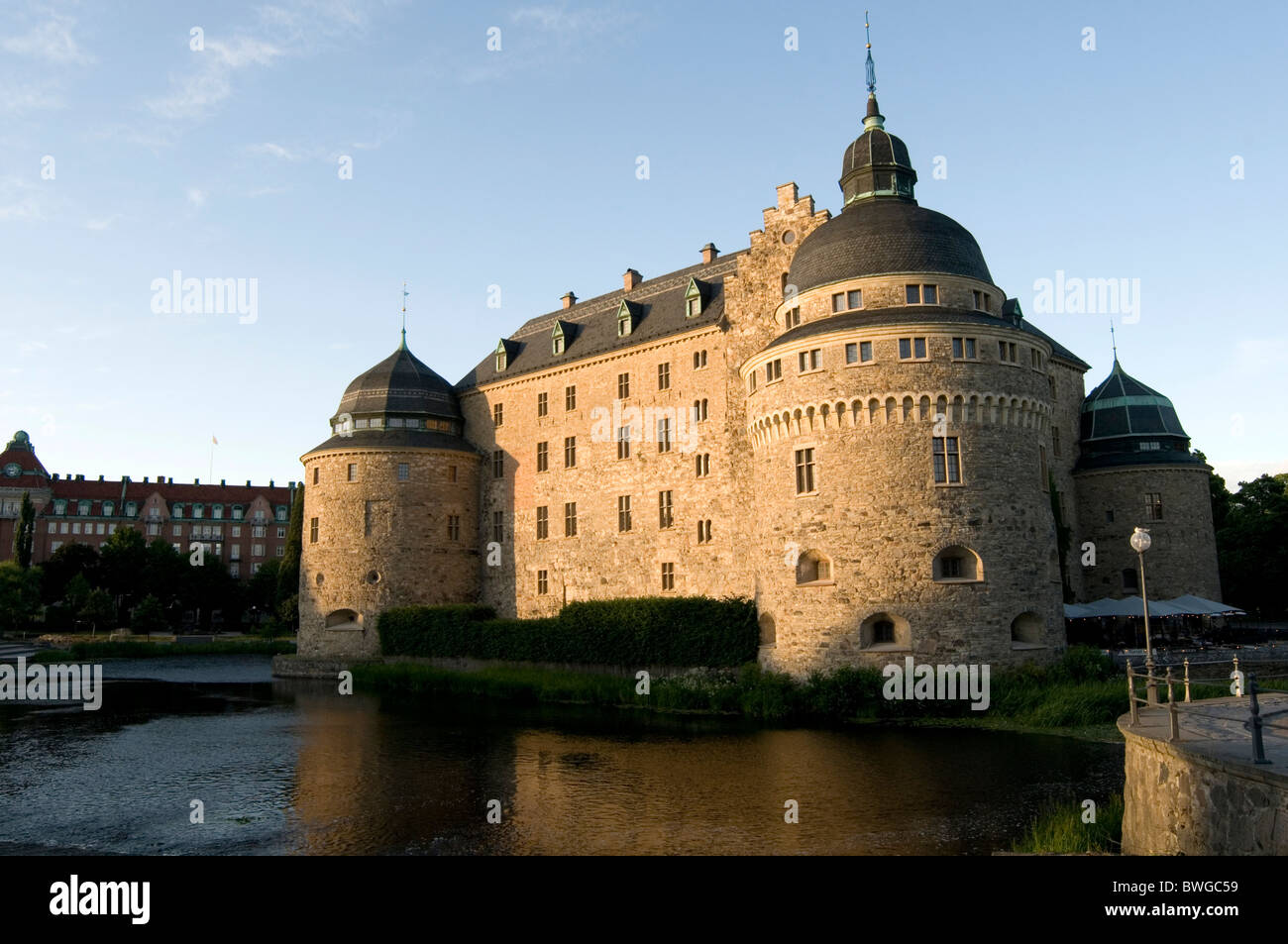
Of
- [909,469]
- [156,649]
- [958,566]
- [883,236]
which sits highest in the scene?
[883,236]

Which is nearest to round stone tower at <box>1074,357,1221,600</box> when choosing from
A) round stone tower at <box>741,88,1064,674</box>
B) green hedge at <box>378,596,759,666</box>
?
round stone tower at <box>741,88,1064,674</box>

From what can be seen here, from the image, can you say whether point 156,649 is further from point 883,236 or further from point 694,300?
point 883,236

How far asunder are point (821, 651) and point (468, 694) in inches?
666

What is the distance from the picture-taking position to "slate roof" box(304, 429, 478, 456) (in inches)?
1937

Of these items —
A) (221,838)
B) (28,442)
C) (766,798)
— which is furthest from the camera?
(28,442)

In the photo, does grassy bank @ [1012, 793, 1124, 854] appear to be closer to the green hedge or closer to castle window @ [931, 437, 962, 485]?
castle window @ [931, 437, 962, 485]

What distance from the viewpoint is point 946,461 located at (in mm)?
29594

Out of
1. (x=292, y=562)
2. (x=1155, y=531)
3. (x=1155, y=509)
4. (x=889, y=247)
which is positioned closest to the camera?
(x=889, y=247)

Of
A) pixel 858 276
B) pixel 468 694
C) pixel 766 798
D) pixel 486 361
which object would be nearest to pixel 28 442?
pixel 486 361

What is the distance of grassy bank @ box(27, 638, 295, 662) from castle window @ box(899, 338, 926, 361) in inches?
1703

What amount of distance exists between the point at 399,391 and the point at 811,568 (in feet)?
95.1

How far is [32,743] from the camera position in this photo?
2517 centimetres

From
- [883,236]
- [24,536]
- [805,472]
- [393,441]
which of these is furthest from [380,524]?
[24,536]
